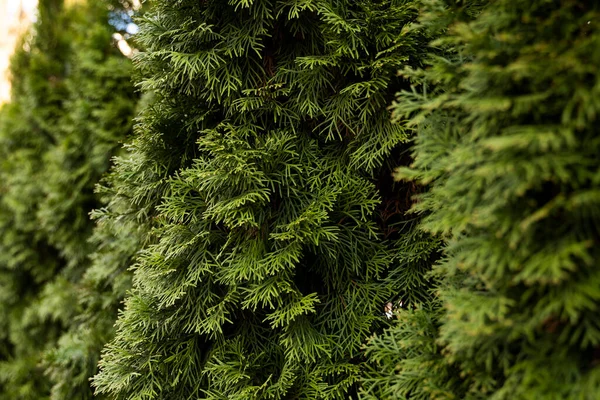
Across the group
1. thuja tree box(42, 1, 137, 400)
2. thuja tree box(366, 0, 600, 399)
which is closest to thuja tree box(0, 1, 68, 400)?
thuja tree box(42, 1, 137, 400)

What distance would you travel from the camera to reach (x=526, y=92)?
1.53 metres

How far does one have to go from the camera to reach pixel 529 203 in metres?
1.43

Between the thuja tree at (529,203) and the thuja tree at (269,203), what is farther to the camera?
the thuja tree at (269,203)

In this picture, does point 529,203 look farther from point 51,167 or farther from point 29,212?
point 29,212

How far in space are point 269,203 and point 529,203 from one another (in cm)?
122

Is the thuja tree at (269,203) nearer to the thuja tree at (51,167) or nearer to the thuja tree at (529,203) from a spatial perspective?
the thuja tree at (529,203)

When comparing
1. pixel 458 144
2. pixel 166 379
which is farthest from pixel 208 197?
pixel 458 144

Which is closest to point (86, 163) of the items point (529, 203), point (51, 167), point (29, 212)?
point (51, 167)

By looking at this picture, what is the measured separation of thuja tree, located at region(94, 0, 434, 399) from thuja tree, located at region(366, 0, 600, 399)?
24.8 inches

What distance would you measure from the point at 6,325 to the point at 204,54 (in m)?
4.61

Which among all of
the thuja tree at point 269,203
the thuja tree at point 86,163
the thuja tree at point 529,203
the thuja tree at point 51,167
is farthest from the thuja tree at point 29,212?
the thuja tree at point 529,203

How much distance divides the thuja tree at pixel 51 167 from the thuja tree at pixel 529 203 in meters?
3.02

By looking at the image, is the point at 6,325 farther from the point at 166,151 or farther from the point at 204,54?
the point at 204,54

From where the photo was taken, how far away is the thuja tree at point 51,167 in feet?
13.9
